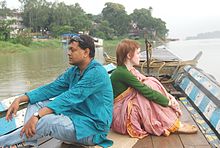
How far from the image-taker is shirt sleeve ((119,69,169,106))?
3.26m

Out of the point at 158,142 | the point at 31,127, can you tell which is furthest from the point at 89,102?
the point at 158,142

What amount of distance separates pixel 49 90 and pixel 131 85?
79 cm

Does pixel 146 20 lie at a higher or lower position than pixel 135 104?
higher

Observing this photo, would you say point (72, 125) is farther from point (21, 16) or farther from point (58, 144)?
point (21, 16)

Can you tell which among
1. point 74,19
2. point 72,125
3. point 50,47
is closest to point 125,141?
point 72,125

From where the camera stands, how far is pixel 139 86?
128 inches

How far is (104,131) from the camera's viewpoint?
2.88 meters

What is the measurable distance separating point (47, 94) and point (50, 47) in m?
38.5

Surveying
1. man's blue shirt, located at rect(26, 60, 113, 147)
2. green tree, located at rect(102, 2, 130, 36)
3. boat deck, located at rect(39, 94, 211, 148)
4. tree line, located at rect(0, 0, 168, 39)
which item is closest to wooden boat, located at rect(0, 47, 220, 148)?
boat deck, located at rect(39, 94, 211, 148)

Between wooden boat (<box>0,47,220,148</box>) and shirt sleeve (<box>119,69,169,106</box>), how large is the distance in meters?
0.40

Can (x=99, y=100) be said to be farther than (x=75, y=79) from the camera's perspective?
No

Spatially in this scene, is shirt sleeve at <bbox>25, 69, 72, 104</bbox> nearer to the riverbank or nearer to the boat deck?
the boat deck

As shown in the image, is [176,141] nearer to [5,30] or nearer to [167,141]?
[167,141]

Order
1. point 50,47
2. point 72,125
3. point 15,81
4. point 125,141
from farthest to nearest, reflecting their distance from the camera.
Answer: point 50,47, point 15,81, point 125,141, point 72,125
